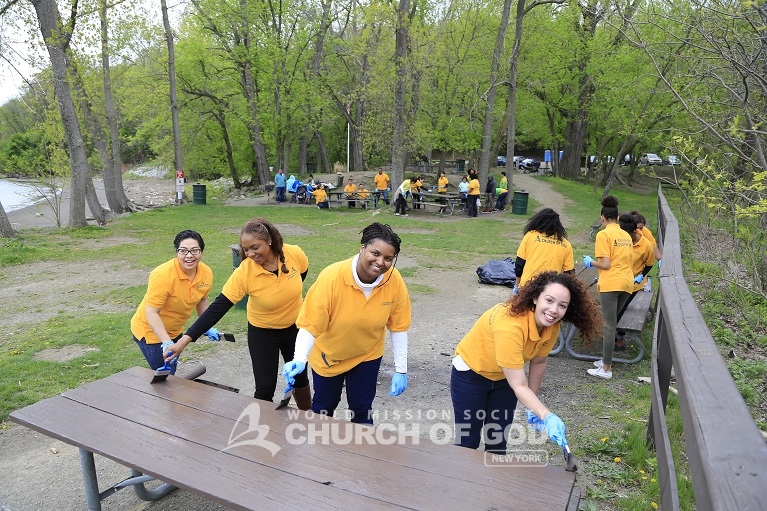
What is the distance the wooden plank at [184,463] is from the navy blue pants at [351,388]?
3.16 feet

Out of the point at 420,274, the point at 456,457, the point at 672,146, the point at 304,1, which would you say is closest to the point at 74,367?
the point at 456,457

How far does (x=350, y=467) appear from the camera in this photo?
2338 millimetres

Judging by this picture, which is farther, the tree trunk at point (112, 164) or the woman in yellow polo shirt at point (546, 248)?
the tree trunk at point (112, 164)

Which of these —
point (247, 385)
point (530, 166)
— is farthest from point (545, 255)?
point (530, 166)

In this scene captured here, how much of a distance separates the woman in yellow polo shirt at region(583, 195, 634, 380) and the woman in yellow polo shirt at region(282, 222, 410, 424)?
260cm

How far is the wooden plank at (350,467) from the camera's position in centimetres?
211

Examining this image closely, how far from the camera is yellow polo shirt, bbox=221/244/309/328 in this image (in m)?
3.69

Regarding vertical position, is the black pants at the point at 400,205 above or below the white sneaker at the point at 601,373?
above

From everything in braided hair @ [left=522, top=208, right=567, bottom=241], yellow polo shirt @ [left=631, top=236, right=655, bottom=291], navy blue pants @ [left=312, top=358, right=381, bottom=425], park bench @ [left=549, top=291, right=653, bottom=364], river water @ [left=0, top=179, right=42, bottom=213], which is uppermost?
braided hair @ [left=522, top=208, right=567, bottom=241]

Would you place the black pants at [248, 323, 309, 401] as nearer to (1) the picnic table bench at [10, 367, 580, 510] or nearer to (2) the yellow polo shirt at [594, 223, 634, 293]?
(1) the picnic table bench at [10, 367, 580, 510]

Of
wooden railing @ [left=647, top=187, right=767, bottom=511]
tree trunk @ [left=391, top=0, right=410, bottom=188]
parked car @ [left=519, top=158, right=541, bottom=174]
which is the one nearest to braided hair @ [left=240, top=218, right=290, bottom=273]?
wooden railing @ [left=647, top=187, right=767, bottom=511]

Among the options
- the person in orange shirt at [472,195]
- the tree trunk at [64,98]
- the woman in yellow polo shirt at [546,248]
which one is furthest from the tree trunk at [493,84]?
the woman in yellow polo shirt at [546,248]

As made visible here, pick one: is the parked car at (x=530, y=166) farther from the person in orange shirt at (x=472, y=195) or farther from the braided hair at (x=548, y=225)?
the braided hair at (x=548, y=225)

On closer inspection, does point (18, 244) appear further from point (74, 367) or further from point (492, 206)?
point (492, 206)
